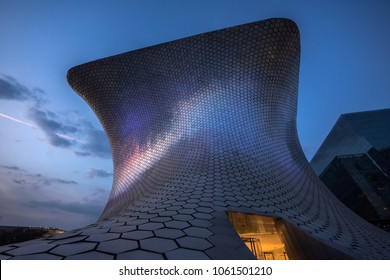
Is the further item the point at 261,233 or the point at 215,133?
the point at 215,133

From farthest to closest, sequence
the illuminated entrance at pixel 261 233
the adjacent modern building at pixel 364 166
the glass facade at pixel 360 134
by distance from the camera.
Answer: the glass facade at pixel 360 134 → the adjacent modern building at pixel 364 166 → the illuminated entrance at pixel 261 233

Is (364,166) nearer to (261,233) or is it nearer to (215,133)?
(215,133)

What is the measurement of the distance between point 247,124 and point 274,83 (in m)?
2.37

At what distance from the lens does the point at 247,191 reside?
506cm

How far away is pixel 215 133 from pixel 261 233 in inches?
154

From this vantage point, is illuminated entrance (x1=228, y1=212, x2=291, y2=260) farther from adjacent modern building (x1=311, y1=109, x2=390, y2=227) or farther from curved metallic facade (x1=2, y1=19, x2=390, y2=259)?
adjacent modern building (x1=311, y1=109, x2=390, y2=227)

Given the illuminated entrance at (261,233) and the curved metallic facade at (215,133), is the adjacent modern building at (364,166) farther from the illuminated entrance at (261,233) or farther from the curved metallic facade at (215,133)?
the illuminated entrance at (261,233)

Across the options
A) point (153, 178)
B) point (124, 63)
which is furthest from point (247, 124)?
point (124, 63)

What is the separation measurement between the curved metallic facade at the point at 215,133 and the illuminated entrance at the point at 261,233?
30 cm

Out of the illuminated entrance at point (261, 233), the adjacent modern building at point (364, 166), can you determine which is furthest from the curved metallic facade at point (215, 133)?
the adjacent modern building at point (364, 166)

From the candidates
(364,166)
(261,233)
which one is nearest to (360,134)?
(364,166)

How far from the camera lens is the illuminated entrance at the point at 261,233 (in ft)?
13.9

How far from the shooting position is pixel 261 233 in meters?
4.96
